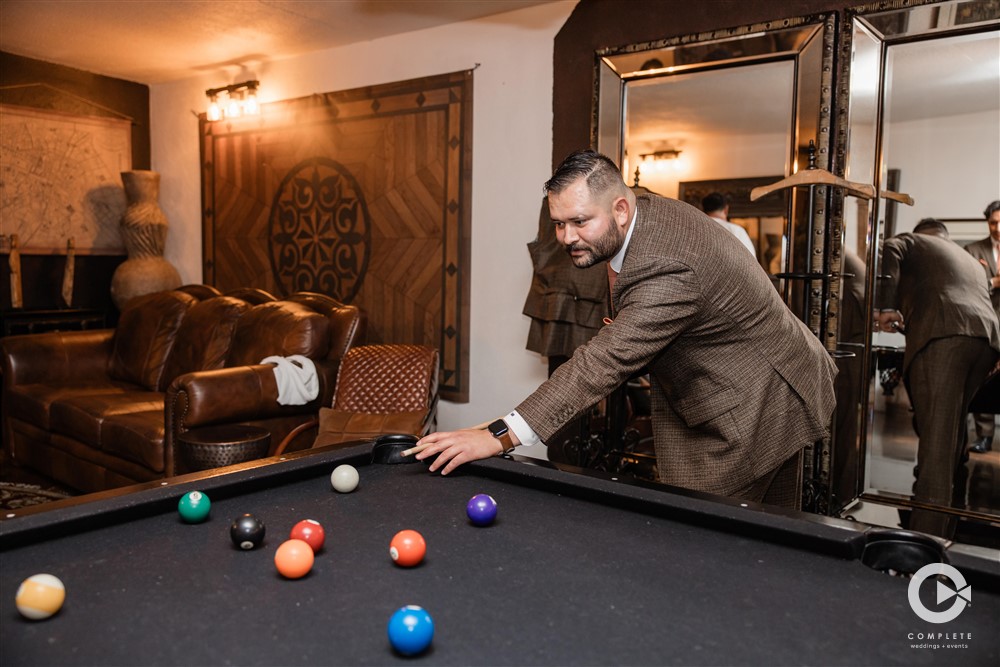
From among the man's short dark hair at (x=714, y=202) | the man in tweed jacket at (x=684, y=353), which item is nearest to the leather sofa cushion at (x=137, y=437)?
the man in tweed jacket at (x=684, y=353)

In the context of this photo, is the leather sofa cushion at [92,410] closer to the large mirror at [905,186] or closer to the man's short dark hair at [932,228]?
the large mirror at [905,186]

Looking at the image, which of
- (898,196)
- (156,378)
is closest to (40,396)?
(156,378)

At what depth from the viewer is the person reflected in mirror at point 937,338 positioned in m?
3.13

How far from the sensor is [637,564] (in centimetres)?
131

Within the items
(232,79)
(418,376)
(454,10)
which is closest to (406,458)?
(418,376)

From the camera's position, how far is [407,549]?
126 centimetres

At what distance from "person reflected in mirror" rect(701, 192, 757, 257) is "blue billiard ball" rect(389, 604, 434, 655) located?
9.29ft

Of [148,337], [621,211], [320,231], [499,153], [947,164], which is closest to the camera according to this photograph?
[621,211]

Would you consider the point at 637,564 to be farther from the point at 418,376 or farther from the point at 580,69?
the point at 580,69

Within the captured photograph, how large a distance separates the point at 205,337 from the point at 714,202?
9.88 ft

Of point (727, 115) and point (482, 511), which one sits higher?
point (727, 115)

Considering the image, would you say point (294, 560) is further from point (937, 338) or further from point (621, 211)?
point (937, 338)

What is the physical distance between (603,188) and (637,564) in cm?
106

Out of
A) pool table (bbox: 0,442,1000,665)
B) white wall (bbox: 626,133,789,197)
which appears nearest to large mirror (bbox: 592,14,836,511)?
white wall (bbox: 626,133,789,197)
